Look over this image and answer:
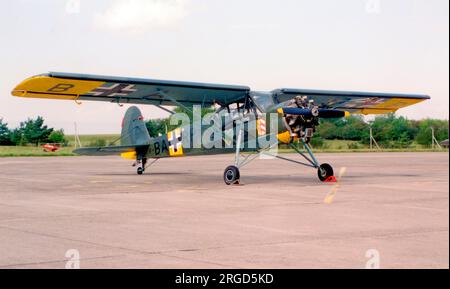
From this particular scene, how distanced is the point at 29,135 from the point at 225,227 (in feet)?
179

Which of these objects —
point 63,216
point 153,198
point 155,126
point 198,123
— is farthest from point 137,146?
point 155,126

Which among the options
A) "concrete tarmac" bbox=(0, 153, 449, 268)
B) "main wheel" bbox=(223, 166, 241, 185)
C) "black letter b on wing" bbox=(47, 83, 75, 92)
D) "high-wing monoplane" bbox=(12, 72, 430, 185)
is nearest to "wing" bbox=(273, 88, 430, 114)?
"high-wing monoplane" bbox=(12, 72, 430, 185)

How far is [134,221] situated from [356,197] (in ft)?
17.3

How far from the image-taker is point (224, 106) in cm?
1930

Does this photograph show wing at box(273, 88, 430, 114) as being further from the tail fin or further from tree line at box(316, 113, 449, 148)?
tree line at box(316, 113, 449, 148)

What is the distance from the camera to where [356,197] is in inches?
524

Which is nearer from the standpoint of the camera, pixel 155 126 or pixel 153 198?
pixel 153 198

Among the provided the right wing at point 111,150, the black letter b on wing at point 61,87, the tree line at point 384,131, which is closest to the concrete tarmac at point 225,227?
the black letter b on wing at point 61,87

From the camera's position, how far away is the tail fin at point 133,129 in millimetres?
23438

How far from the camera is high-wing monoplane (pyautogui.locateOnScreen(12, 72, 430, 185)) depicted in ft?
55.7

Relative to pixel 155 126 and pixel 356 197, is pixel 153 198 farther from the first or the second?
pixel 155 126

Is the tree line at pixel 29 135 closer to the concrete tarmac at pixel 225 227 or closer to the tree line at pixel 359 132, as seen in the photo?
the tree line at pixel 359 132

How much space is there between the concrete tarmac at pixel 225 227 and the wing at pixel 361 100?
18.0 feet
